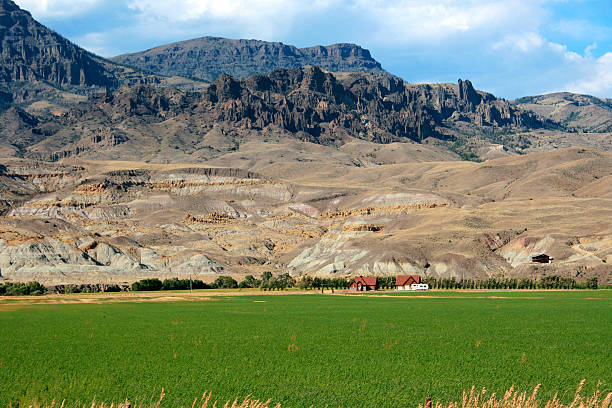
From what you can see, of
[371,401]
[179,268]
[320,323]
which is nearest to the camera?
[371,401]

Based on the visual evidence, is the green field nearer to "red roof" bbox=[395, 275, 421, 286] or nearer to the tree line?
the tree line

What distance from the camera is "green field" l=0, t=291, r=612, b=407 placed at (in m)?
21.9

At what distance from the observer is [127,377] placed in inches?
976

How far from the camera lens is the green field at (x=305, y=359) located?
71.7 ft

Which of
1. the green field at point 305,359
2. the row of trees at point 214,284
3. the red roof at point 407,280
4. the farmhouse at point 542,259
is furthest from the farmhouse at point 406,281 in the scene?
the green field at point 305,359

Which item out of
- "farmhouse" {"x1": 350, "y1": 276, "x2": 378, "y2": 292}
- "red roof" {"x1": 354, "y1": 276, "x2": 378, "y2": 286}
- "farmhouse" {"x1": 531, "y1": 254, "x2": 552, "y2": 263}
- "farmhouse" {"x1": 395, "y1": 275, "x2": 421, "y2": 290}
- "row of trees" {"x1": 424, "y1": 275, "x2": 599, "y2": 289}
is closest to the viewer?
"row of trees" {"x1": 424, "y1": 275, "x2": 599, "y2": 289}

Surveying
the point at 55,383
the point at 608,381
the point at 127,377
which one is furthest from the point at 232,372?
the point at 608,381

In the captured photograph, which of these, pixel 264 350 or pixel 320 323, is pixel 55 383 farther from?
pixel 320 323

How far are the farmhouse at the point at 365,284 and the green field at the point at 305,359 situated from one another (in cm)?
7889

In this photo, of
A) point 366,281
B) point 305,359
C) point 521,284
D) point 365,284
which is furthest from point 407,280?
point 305,359

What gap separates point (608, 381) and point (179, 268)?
150311 mm

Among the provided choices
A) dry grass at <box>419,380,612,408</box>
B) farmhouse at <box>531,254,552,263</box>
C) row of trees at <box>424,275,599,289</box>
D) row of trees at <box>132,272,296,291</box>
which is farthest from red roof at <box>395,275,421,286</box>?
dry grass at <box>419,380,612,408</box>

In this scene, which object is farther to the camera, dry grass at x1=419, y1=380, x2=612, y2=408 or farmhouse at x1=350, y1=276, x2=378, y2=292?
farmhouse at x1=350, y1=276, x2=378, y2=292

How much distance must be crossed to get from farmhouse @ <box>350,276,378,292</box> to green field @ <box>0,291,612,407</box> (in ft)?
259
